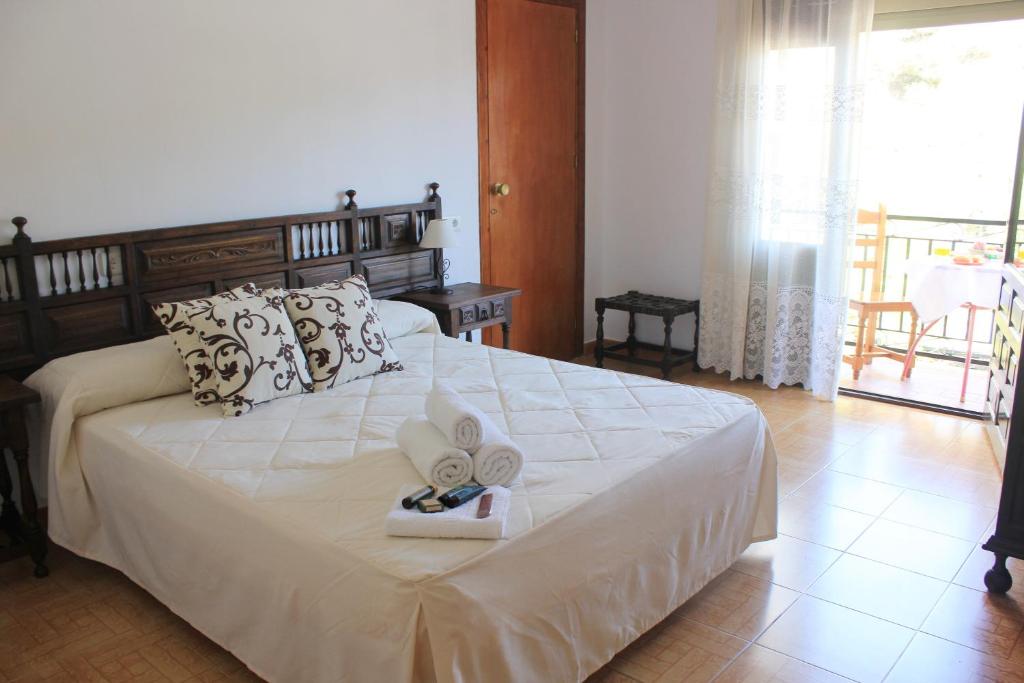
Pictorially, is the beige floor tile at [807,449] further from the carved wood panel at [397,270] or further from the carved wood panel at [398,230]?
the carved wood panel at [398,230]

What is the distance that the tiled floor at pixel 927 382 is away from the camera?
466cm

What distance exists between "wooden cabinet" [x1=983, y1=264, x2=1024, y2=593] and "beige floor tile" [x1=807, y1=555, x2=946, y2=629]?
198 mm

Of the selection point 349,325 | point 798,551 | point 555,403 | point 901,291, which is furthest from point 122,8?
point 901,291

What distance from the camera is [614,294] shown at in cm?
553

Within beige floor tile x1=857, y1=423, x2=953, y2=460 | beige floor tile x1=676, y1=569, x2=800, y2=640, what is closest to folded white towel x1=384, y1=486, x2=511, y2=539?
beige floor tile x1=676, y1=569, x2=800, y2=640

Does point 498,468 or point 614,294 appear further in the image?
point 614,294

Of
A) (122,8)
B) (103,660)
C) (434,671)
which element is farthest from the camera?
(122,8)

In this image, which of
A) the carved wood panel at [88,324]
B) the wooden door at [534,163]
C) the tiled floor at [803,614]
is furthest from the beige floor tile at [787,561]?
the carved wood panel at [88,324]

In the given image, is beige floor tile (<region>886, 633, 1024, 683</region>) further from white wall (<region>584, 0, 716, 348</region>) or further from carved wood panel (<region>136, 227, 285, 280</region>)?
white wall (<region>584, 0, 716, 348</region>)

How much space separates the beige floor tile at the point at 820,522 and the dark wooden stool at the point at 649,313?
1.65m

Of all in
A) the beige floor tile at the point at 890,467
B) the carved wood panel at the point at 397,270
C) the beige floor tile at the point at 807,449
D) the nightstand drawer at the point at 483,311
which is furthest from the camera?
the nightstand drawer at the point at 483,311

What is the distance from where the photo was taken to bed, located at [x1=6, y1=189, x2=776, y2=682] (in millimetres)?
1807

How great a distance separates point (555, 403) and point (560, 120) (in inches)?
104

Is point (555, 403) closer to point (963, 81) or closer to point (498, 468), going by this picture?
point (498, 468)
